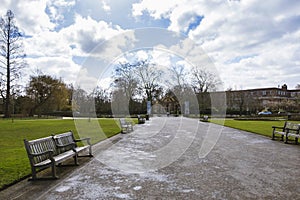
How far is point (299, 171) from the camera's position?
519cm

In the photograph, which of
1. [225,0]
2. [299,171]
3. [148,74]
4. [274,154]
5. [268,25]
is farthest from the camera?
[148,74]

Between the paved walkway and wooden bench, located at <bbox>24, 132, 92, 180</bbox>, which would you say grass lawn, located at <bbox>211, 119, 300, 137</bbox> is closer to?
the paved walkway

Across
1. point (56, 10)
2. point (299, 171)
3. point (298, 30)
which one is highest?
point (56, 10)

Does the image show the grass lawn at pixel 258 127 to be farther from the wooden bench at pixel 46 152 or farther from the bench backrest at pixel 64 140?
the wooden bench at pixel 46 152

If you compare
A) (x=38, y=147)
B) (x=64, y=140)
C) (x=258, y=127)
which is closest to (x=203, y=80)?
(x=258, y=127)

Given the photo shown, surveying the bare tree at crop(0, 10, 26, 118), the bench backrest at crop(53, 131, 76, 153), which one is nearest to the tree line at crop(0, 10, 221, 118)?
the bare tree at crop(0, 10, 26, 118)

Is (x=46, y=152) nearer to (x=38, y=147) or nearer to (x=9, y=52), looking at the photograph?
(x=38, y=147)

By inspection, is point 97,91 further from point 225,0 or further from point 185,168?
point 185,168

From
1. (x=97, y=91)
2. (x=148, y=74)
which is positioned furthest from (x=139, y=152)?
(x=97, y=91)

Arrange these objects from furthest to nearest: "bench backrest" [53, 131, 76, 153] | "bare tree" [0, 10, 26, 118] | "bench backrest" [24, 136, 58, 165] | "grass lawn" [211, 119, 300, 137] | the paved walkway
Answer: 1. "bare tree" [0, 10, 26, 118]
2. "grass lawn" [211, 119, 300, 137]
3. "bench backrest" [53, 131, 76, 153]
4. "bench backrest" [24, 136, 58, 165]
5. the paved walkway

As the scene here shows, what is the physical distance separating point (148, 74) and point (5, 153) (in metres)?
31.7

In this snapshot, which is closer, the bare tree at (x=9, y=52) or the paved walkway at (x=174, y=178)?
the paved walkway at (x=174, y=178)

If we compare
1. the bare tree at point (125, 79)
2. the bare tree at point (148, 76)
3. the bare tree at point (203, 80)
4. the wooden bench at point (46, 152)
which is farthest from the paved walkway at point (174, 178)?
the bare tree at point (203, 80)

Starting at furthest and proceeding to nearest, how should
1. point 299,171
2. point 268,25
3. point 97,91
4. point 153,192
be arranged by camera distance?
1. point 97,91
2. point 268,25
3. point 299,171
4. point 153,192
